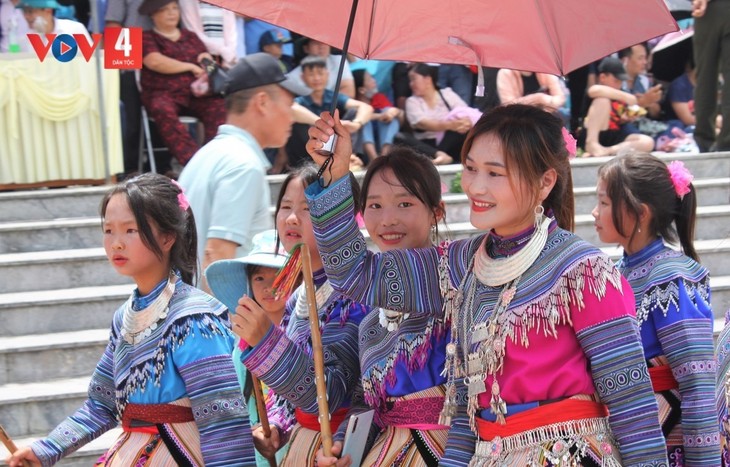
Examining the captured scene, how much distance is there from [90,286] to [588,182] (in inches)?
155

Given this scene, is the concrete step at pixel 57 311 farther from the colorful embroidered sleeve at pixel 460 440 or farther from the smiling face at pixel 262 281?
the colorful embroidered sleeve at pixel 460 440

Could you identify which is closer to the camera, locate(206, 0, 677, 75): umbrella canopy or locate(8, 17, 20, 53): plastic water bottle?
locate(206, 0, 677, 75): umbrella canopy

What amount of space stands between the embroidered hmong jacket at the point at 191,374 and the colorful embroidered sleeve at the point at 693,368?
4.63 ft

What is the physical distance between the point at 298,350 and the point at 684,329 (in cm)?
130

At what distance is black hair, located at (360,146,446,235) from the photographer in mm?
3432

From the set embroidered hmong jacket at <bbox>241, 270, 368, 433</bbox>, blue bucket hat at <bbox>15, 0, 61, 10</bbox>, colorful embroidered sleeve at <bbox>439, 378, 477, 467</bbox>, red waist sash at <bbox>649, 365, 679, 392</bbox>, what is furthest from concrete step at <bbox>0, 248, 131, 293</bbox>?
colorful embroidered sleeve at <bbox>439, 378, 477, 467</bbox>

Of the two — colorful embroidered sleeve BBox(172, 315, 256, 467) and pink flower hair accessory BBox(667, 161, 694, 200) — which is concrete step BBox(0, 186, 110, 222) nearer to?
colorful embroidered sleeve BBox(172, 315, 256, 467)

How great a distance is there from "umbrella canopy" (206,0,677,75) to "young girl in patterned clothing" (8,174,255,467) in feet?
2.44

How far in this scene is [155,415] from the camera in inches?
130

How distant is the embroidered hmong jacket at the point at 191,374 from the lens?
3209mm

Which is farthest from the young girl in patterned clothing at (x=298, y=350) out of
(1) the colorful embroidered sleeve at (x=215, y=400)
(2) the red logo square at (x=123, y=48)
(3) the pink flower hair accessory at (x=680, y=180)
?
(2) the red logo square at (x=123, y=48)

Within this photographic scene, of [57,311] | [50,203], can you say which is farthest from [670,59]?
[57,311]

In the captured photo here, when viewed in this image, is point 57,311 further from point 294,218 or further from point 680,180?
point 680,180

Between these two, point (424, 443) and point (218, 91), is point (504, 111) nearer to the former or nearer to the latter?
point (424, 443)
